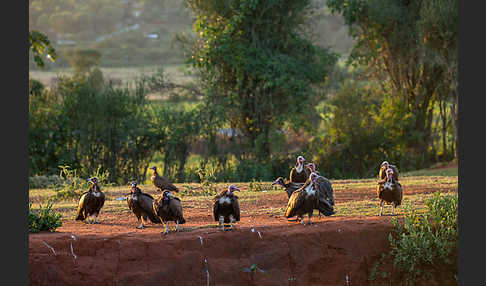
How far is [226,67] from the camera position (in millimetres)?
21297

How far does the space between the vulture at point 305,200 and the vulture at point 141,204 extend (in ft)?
6.85

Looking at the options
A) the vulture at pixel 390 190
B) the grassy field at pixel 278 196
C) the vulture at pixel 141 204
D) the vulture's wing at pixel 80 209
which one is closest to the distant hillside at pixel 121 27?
the grassy field at pixel 278 196

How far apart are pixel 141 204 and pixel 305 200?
8.00ft

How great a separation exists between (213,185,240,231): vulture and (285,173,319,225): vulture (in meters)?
0.89

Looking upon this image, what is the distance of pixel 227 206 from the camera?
8680 millimetres

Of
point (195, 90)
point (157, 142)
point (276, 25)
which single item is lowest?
point (157, 142)

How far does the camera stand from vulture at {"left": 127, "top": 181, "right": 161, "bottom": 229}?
362 inches

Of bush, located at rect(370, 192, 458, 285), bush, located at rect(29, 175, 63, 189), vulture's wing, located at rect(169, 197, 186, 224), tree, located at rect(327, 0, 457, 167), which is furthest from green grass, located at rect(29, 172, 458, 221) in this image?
tree, located at rect(327, 0, 457, 167)

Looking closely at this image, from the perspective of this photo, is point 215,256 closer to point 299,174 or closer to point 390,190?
point 390,190

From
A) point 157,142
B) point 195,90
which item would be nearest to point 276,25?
point 195,90

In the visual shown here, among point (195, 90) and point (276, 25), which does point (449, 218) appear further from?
point (195, 90)

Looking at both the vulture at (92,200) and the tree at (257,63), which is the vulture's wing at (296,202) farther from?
the tree at (257,63)

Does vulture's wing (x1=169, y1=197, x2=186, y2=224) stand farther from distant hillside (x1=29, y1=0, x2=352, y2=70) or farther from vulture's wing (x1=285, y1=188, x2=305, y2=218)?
distant hillside (x1=29, y1=0, x2=352, y2=70)

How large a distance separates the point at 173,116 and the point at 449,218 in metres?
12.7
